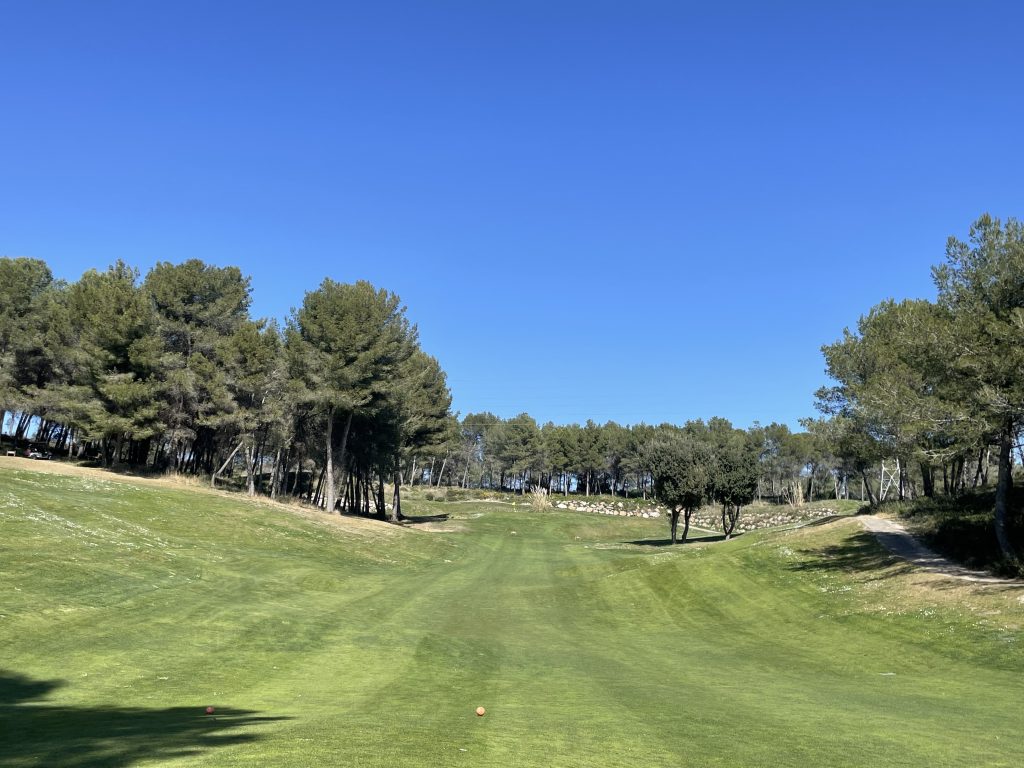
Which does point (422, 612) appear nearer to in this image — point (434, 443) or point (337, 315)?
point (337, 315)

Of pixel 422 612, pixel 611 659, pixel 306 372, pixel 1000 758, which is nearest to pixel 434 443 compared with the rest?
pixel 306 372

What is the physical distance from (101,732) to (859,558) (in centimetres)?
2967

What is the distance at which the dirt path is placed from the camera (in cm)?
2317

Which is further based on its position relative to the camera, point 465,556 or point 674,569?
point 465,556

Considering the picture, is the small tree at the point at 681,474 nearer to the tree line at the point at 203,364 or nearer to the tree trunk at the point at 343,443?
the tree line at the point at 203,364

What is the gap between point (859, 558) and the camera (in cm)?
2947

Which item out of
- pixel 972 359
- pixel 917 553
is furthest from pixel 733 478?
pixel 972 359

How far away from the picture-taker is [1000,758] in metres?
8.11

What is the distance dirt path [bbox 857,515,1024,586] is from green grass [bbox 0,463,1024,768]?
3.26 feet

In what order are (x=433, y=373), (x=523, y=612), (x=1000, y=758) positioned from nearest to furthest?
(x=1000, y=758), (x=523, y=612), (x=433, y=373)

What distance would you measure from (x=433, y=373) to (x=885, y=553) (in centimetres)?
4508

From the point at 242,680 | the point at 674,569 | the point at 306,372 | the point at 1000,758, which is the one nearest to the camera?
the point at 1000,758

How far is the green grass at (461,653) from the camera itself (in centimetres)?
816

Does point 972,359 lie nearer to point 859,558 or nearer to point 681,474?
point 859,558
